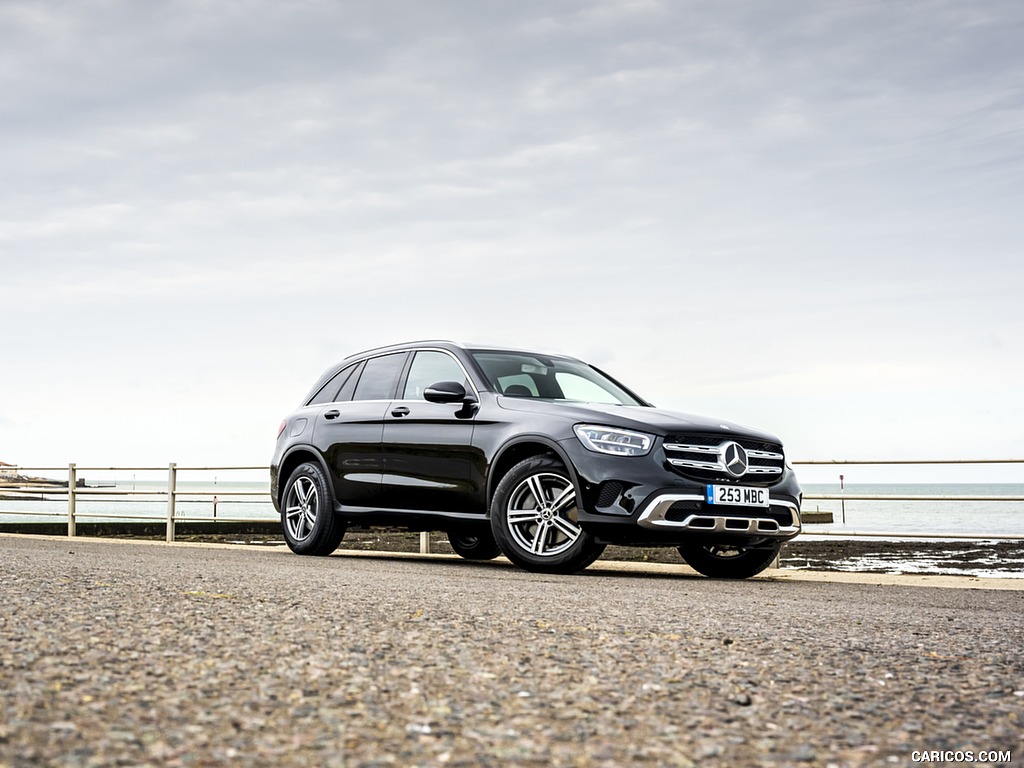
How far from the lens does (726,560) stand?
852 centimetres

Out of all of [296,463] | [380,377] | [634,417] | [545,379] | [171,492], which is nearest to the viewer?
[634,417]

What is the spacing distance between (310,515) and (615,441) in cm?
355

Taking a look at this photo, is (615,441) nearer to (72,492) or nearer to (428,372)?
(428,372)

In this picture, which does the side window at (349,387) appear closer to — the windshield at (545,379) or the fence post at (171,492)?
the windshield at (545,379)

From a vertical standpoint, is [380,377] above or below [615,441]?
above

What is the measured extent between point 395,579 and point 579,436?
1738mm

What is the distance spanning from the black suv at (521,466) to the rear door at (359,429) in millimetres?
15

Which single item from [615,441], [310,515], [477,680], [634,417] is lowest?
[477,680]

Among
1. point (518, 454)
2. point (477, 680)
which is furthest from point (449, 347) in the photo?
point (477, 680)

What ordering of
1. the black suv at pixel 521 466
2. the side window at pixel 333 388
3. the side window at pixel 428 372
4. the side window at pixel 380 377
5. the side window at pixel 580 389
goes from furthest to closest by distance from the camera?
the side window at pixel 333 388
the side window at pixel 380 377
the side window at pixel 428 372
the side window at pixel 580 389
the black suv at pixel 521 466

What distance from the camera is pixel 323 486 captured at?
9.55 m

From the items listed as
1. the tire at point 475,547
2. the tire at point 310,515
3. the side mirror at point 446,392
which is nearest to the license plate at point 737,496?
the side mirror at point 446,392

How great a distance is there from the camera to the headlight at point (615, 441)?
7363 mm

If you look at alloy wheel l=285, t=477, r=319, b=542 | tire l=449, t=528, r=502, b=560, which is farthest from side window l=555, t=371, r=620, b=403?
alloy wheel l=285, t=477, r=319, b=542
